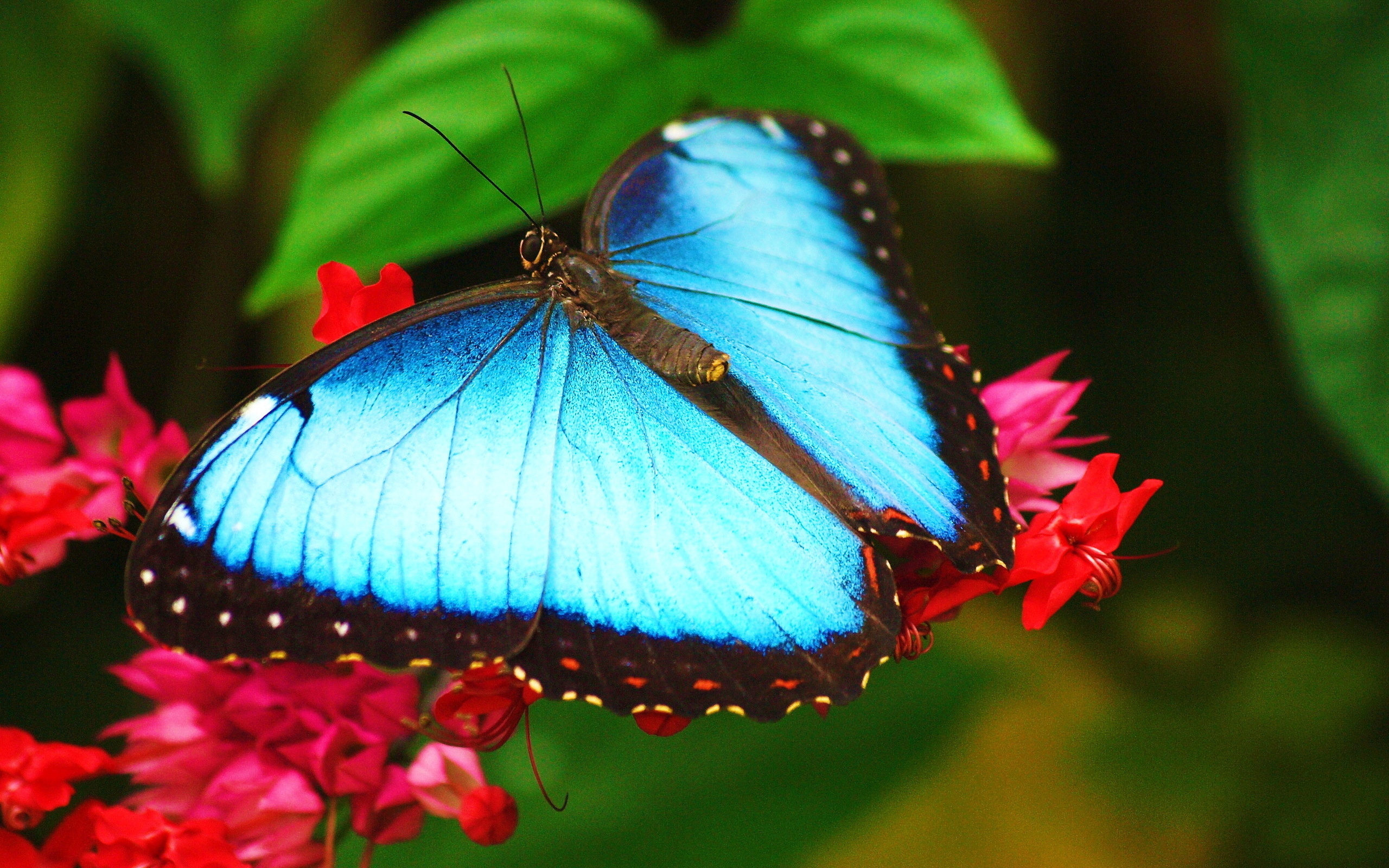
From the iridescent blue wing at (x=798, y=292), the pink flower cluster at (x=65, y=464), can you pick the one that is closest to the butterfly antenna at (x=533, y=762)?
the iridescent blue wing at (x=798, y=292)

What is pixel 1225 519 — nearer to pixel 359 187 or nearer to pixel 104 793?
pixel 359 187

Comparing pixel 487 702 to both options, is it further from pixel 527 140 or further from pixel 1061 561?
pixel 527 140

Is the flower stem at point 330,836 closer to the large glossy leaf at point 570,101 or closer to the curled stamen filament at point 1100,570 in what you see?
the large glossy leaf at point 570,101

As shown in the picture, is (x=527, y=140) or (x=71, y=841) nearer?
(x=71, y=841)

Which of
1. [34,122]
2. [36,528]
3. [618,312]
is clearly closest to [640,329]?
[618,312]

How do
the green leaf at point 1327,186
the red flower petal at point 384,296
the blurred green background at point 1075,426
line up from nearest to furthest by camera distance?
the red flower petal at point 384,296
the green leaf at point 1327,186
the blurred green background at point 1075,426

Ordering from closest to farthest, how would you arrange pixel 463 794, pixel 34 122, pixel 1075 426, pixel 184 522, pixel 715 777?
1. pixel 184 522
2. pixel 463 794
3. pixel 715 777
4. pixel 34 122
5. pixel 1075 426
